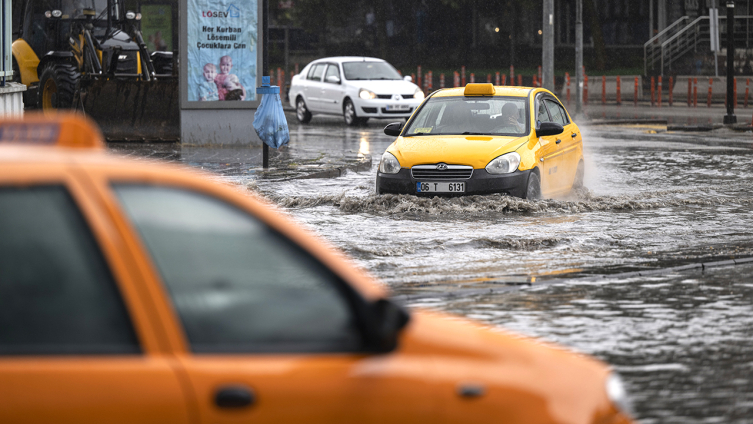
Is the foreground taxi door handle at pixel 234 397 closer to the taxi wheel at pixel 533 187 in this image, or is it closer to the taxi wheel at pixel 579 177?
the taxi wheel at pixel 533 187

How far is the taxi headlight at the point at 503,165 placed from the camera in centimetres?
1261

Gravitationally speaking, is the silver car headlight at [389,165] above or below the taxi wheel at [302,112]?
below

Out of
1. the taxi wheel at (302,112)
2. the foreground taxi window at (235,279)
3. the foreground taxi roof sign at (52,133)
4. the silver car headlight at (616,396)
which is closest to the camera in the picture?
the foreground taxi window at (235,279)

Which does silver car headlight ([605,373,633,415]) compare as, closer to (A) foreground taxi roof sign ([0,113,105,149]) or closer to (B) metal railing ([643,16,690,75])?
(A) foreground taxi roof sign ([0,113,105,149])

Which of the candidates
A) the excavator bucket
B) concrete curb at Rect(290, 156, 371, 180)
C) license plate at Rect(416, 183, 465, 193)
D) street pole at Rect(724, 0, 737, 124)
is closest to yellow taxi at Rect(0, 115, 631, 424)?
license plate at Rect(416, 183, 465, 193)

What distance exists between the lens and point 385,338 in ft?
8.97


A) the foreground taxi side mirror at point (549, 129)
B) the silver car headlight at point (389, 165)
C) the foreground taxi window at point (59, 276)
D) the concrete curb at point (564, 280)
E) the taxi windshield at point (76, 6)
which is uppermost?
the taxi windshield at point (76, 6)

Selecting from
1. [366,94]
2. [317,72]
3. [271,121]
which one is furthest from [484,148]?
[317,72]

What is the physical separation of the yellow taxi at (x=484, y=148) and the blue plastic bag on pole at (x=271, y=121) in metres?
2.86

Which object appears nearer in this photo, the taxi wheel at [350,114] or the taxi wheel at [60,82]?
the taxi wheel at [60,82]

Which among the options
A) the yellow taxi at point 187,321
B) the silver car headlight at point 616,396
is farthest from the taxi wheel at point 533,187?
Result: the yellow taxi at point 187,321

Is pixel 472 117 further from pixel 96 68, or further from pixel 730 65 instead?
pixel 730 65

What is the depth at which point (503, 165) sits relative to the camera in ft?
41.5

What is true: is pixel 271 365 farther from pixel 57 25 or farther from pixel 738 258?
pixel 57 25
